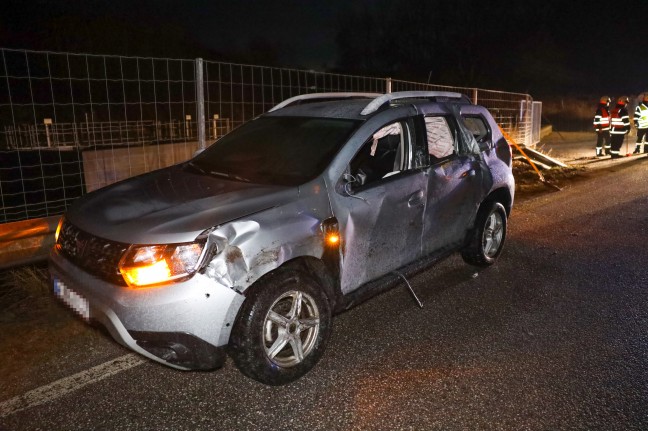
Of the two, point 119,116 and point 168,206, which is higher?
point 119,116

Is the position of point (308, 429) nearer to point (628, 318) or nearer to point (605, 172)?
point (628, 318)

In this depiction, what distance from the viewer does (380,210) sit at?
3.64 metres

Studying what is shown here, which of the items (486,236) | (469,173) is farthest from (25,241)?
(486,236)

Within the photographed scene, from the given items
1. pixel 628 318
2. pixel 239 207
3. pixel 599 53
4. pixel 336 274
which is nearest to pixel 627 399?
pixel 628 318

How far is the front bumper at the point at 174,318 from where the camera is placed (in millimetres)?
2680

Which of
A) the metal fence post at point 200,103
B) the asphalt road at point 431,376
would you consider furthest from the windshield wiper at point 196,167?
the metal fence post at point 200,103

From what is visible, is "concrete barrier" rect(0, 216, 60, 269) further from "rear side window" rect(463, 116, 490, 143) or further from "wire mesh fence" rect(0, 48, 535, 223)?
"rear side window" rect(463, 116, 490, 143)

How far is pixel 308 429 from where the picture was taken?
8.90 feet

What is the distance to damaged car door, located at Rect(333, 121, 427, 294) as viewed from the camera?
11.3ft

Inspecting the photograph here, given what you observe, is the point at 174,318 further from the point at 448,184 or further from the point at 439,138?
the point at 439,138

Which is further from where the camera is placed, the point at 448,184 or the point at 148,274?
the point at 448,184

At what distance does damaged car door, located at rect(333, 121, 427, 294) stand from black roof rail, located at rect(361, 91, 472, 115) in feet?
0.59

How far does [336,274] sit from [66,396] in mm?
1743

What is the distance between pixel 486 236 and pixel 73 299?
3.80 meters
